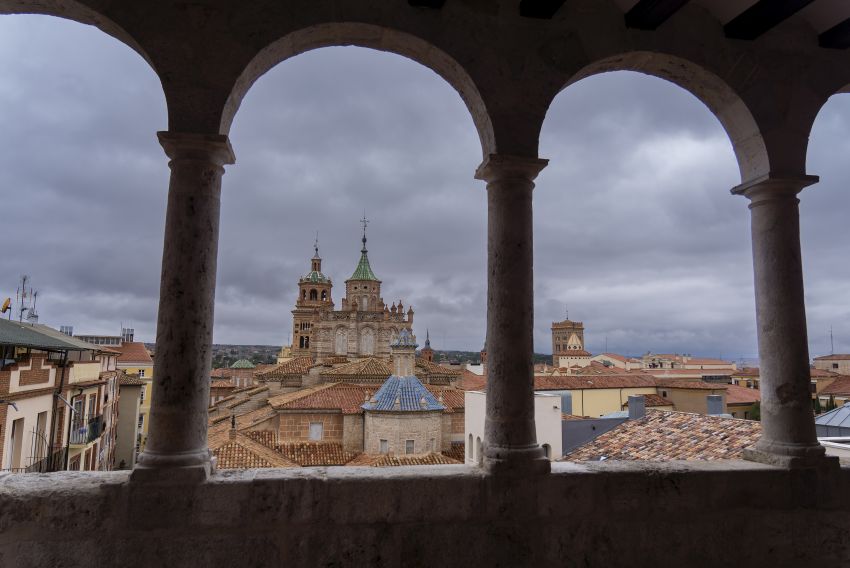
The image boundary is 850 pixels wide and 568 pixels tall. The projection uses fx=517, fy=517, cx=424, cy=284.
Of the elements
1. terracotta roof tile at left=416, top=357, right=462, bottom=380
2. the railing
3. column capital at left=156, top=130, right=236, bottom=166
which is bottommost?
the railing

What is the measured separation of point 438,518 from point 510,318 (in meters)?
1.39

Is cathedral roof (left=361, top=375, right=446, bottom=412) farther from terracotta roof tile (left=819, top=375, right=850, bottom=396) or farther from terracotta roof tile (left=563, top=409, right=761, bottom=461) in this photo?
terracotta roof tile (left=819, top=375, right=850, bottom=396)

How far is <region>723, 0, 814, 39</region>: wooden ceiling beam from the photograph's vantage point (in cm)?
395

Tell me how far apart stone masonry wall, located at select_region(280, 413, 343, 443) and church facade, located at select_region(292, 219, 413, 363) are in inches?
1165

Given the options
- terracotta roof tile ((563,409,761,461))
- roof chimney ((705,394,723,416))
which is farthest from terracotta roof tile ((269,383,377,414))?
roof chimney ((705,394,723,416))

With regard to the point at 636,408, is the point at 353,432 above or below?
below

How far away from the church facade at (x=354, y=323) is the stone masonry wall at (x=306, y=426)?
29.6 meters

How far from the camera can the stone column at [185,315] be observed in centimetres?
313

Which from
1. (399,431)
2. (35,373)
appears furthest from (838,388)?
(35,373)

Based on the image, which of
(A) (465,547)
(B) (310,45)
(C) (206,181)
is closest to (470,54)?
(B) (310,45)

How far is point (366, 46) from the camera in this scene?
13.1 ft

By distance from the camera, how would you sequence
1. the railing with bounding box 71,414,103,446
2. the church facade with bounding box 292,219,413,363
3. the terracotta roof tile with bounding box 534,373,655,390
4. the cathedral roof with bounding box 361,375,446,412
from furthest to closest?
the church facade with bounding box 292,219,413,363 → the terracotta roof tile with bounding box 534,373,655,390 → the cathedral roof with bounding box 361,375,446,412 → the railing with bounding box 71,414,103,446

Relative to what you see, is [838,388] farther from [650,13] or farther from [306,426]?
[650,13]

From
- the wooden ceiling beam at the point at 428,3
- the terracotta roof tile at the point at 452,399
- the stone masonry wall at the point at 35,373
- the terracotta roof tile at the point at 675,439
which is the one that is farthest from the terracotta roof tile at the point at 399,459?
the wooden ceiling beam at the point at 428,3
